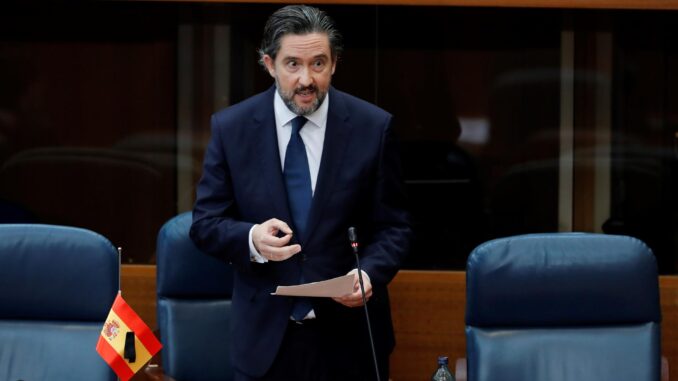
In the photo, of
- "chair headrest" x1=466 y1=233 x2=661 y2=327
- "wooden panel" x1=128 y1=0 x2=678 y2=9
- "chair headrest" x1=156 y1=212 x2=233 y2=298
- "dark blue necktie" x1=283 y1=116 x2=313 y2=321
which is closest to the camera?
"dark blue necktie" x1=283 y1=116 x2=313 y2=321

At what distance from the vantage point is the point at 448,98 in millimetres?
4234

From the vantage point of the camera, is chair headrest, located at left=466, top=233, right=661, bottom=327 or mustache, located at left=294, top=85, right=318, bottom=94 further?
chair headrest, located at left=466, top=233, right=661, bottom=327

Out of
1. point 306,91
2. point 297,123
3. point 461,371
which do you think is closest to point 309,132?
point 297,123

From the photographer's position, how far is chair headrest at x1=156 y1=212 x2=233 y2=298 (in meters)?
3.42

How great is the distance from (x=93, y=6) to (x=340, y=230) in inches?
73.9

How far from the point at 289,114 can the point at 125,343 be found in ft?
2.22

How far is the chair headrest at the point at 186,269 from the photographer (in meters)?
3.42

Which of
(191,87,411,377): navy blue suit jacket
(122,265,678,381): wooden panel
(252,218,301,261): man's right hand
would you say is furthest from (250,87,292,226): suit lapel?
(122,265,678,381): wooden panel

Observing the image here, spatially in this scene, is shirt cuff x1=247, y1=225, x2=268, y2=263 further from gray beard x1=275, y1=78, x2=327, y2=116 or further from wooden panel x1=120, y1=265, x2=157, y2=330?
wooden panel x1=120, y1=265, x2=157, y2=330

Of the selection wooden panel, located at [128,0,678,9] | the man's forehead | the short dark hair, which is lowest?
the man's forehead

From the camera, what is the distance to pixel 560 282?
300cm

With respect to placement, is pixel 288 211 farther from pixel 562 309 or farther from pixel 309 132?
pixel 562 309

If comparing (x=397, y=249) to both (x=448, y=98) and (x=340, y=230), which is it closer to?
(x=340, y=230)

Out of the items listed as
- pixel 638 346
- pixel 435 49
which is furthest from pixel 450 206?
pixel 638 346
